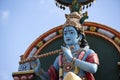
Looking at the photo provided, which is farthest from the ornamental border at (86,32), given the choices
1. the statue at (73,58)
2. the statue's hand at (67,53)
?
the statue's hand at (67,53)

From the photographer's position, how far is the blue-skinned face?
5.14m

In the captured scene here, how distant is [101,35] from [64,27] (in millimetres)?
678

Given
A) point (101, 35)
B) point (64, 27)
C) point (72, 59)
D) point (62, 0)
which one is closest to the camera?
point (72, 59)

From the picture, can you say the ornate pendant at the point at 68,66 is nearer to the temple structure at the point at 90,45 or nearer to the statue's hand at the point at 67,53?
the statue's hand at the point at 67,53

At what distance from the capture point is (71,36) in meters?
5.16

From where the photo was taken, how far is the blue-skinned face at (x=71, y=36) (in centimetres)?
514

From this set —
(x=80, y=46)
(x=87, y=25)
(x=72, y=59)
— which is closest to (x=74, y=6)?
(x=87, y=25)

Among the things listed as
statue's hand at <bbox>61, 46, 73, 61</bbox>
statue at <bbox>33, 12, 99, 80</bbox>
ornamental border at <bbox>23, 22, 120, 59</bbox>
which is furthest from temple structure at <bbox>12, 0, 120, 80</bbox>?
statue's hand at <bbox>61, 46, 73, 61</bbox>

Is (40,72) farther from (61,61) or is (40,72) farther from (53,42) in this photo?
(53,42)

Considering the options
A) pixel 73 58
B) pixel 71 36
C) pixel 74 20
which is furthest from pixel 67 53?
pixel 74 20

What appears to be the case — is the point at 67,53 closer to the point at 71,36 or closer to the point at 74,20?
the point at 71,36

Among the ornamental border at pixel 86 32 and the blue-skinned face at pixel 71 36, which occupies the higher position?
the ornamental border at pixel 86 32

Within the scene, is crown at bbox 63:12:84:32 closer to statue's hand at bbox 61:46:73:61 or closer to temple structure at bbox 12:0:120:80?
temple structure at bbox 12:0:120:80

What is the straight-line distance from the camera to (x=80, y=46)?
17.4 feet
